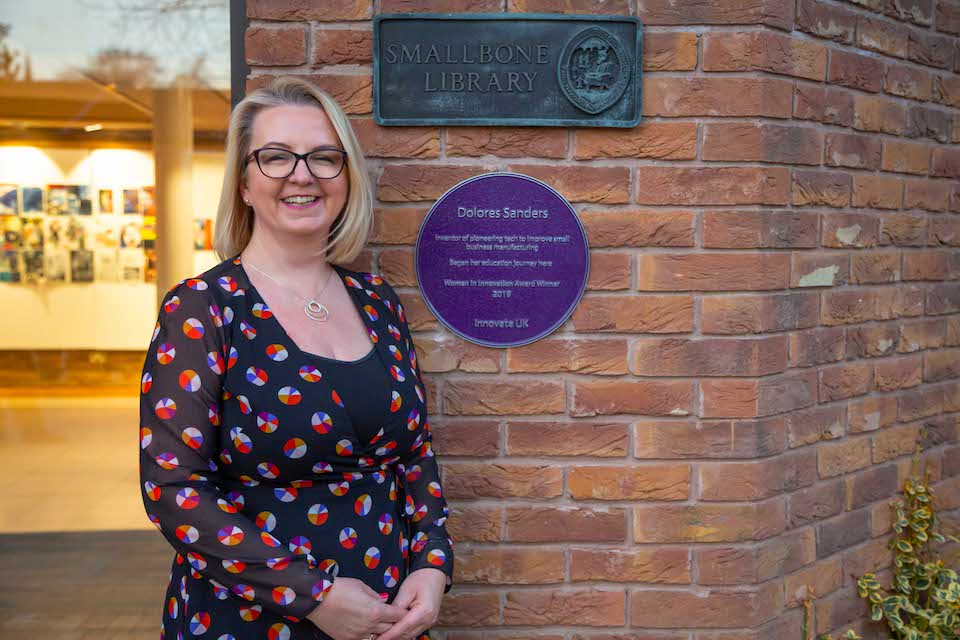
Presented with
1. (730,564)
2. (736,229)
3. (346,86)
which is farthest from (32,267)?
(730,564)

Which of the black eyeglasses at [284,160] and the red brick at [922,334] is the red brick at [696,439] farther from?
the black eyeglasses at [284,160]

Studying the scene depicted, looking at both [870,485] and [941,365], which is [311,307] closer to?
[870,485]

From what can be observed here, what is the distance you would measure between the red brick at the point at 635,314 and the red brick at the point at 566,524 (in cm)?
55

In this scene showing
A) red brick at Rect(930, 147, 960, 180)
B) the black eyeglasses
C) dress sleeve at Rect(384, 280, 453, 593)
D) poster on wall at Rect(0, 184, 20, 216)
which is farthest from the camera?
poster on wall at Rect(0, 184, 20, 216)

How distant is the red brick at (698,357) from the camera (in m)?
2.39

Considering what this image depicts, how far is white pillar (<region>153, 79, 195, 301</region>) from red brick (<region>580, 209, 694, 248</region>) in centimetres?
198

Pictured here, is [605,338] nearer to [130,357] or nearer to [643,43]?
[643,43]

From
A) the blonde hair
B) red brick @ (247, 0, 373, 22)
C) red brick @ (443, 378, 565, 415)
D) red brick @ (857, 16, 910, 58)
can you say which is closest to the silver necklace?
the blonde hair

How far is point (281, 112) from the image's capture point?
1937 millimetres

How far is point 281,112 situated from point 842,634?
2.42 metres

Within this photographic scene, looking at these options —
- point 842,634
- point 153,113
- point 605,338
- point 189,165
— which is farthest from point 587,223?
point 153,113

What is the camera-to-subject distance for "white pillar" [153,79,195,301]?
3.57 metres

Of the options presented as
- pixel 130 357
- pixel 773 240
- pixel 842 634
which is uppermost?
pixel 773 240

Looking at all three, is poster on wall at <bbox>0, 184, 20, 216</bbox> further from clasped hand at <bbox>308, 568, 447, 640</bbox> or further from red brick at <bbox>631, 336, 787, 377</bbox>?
red brick at <bbox>631, 336, 787, 377</bbox>
